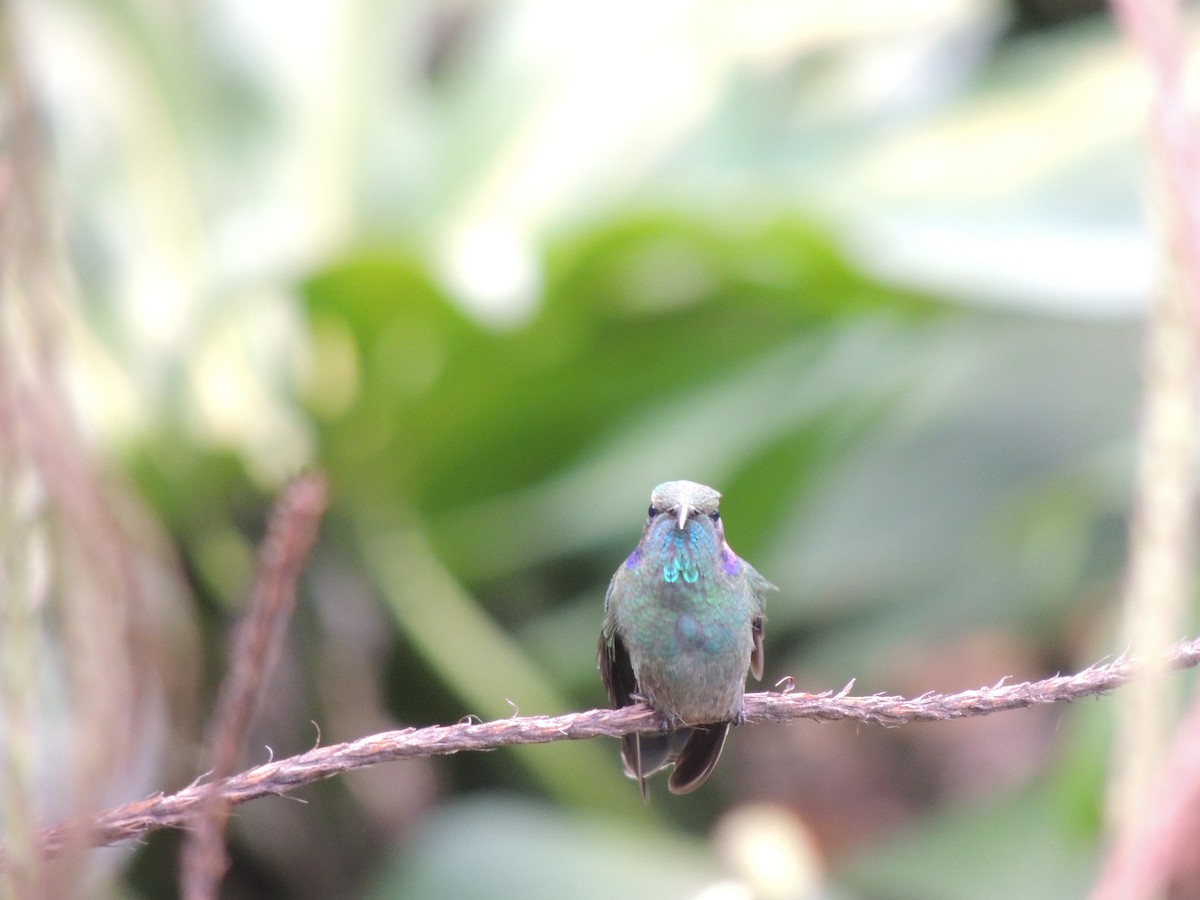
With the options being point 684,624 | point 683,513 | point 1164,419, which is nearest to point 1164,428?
point 1164,419

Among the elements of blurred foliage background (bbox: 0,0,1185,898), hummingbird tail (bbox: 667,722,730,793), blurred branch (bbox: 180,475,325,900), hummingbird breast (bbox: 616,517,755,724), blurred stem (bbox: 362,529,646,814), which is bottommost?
blurred branch (bbox: 180,475,325,900)

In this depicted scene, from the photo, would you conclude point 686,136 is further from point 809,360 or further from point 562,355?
point 562,355

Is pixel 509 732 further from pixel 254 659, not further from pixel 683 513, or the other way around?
pixel 683 513

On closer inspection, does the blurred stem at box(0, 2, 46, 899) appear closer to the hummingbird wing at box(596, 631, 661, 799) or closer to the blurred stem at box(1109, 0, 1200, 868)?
the blurred stem at box(1109, 0, 1200, 868)

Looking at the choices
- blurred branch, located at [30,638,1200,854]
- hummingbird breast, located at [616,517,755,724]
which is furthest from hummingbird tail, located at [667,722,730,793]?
blurred branch, located at [30,638,1200,854]

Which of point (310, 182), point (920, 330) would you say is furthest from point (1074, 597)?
point (310, 182)
